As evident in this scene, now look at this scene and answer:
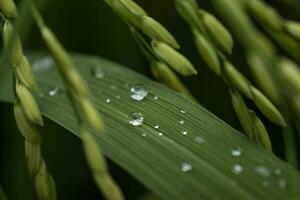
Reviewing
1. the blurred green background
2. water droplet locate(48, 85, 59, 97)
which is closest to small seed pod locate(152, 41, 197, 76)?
water droplet locate(48, 85, 59, 97)

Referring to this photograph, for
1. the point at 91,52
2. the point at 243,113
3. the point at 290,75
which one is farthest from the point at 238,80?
the point at 91,52

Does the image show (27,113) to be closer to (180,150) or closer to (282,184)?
(180,150)

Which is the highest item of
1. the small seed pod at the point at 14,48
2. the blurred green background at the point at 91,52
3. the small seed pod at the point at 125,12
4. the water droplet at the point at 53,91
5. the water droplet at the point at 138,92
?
the small seed pod at the point at 14,48

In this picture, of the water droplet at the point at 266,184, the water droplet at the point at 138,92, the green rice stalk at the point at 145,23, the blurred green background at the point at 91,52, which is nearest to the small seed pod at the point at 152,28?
the green rice stalk at the point at 145,23

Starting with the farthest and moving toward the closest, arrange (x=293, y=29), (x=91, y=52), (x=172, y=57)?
(x=91, y=52) → (x=172, y=57) → (x=293, y=29)

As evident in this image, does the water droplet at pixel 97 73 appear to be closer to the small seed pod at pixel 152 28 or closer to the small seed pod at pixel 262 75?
the small seed pod at pixel 152 28

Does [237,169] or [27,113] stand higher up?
[27,113]

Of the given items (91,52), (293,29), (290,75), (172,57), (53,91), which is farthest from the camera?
(91,52)
